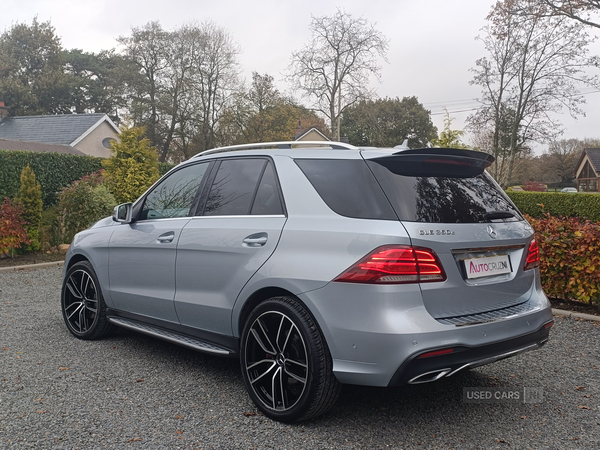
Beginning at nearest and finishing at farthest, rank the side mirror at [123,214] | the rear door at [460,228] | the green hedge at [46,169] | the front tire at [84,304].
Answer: the rear door at [460,228]
the side mirror at [123,214]
the front tire at [84,304]
the green hedge at [46,169]

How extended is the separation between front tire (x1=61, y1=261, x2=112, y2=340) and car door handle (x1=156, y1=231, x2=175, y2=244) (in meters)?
1.23

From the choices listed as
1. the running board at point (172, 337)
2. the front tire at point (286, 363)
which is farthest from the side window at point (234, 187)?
the running board at point (172, 337)

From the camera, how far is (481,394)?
3977mm

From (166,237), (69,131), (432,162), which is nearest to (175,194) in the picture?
(166,237)

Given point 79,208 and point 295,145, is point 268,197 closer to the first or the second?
point 295,145

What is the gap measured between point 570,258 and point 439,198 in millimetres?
4031

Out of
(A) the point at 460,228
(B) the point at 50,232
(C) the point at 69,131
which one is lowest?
(B) the point at 50,232

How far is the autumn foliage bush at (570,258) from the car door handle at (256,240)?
4437 millimetres

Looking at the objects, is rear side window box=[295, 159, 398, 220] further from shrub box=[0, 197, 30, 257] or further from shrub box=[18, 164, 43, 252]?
shrub box=[18, 164, 43, 252]

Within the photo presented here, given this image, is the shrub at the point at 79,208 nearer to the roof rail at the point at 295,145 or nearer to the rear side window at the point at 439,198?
the roof rail at the point at 295,145

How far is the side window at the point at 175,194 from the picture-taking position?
4.46 m

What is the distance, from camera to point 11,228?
449 inches

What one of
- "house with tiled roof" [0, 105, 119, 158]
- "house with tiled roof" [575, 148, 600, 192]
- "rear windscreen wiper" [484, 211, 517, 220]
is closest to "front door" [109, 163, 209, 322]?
"rear windscreen wiper" [484, 211, 517, 220]

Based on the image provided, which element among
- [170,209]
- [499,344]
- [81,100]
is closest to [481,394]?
[499,344]
